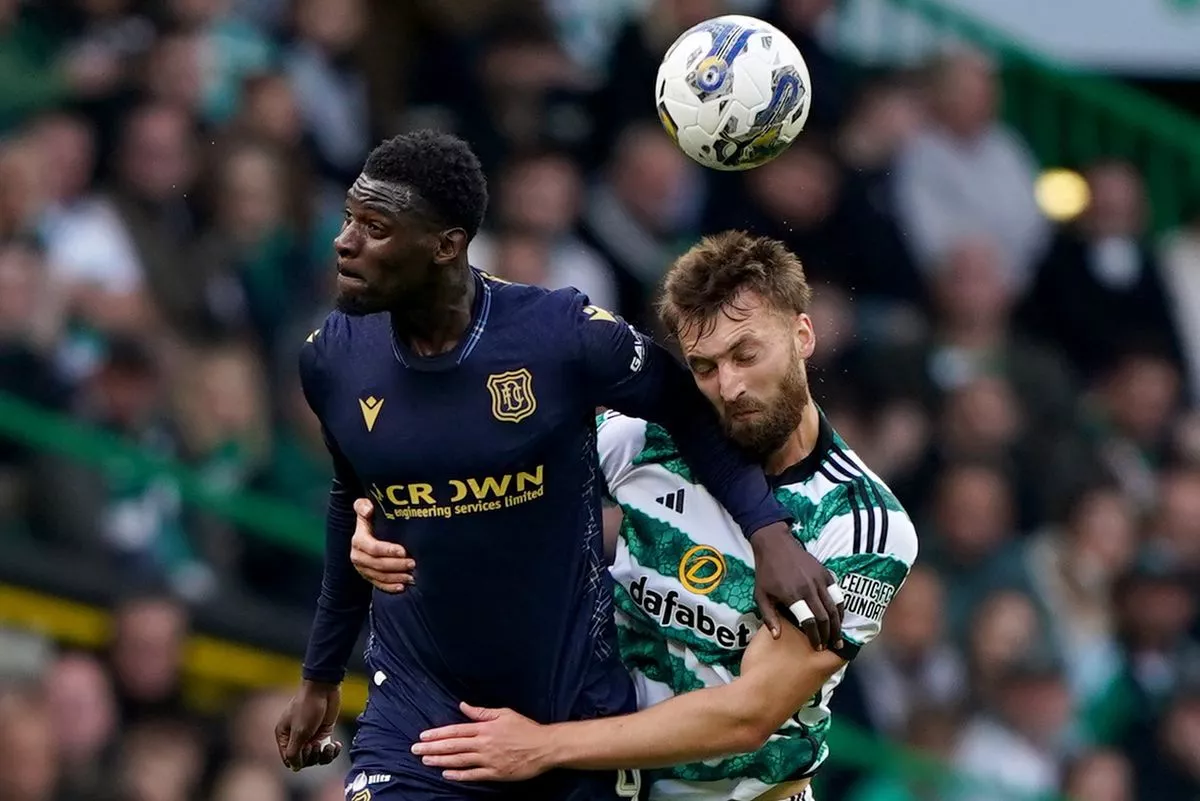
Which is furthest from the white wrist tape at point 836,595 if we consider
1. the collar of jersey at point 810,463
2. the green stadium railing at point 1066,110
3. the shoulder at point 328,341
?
the green stadium railing at point 1066,110

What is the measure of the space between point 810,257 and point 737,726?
5.63 meters

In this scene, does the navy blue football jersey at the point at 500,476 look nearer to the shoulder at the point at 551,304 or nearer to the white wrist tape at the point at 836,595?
the shoulder at the point at 551,304

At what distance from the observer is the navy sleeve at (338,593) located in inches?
220

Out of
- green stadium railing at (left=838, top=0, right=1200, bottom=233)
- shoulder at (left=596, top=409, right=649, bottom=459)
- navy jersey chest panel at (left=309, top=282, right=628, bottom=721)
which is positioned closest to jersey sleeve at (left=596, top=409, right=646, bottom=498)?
shoulder at (left=596, top=409, right=649, bottom=459)

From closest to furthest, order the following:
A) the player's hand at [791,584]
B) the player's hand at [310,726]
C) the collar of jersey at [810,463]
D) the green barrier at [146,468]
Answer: the player's hand at [791,584]
the collar of jersey at [810,463]
the player's hand at [310,726]
the green barrier at [146,468]

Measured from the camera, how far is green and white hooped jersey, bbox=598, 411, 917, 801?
18.0 ft

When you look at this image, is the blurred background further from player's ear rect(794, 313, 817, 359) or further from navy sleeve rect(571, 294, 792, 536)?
player's ear rect(794, 313, 817, 359)

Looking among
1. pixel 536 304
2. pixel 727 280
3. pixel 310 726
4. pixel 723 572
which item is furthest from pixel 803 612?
pixel 310 726

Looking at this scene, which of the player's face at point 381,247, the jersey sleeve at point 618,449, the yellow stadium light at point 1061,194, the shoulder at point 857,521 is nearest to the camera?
the player's face at point 381,247

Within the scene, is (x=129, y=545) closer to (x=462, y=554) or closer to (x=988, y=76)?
(x=462, y=554)

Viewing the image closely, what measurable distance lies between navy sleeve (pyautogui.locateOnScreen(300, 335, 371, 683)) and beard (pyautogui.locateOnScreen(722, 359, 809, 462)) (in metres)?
0.91

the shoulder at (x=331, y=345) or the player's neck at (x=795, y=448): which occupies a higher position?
the shoulder at (x=331, y=345)

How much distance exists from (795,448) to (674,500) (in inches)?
12.8

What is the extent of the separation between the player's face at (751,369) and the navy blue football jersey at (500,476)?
0.06 metres
